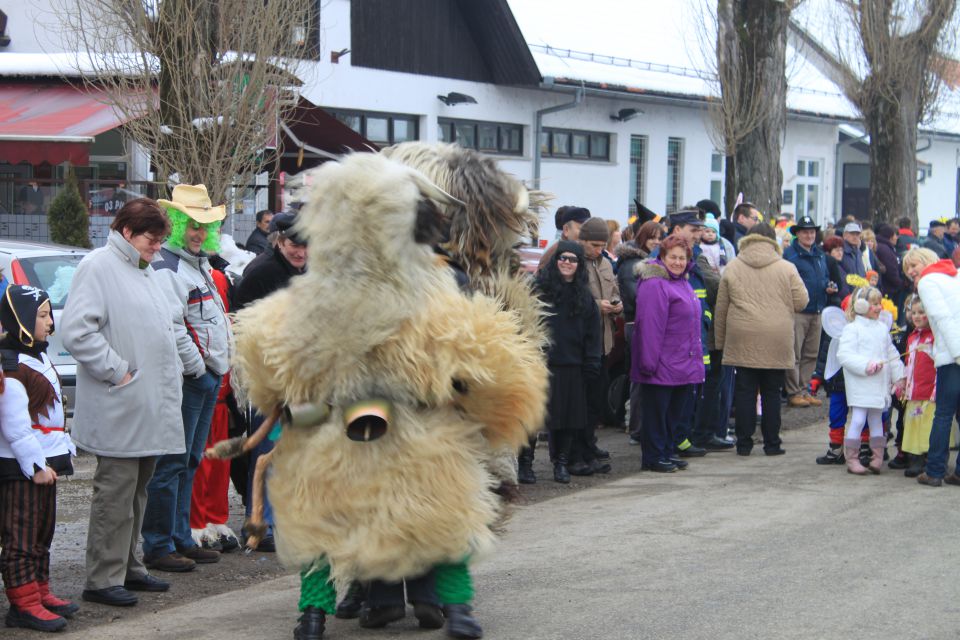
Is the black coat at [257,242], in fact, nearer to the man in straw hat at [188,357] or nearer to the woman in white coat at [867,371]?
the man in straw hat at [188,357]

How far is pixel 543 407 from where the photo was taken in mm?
5473

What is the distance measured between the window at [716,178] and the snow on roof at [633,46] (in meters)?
2.35

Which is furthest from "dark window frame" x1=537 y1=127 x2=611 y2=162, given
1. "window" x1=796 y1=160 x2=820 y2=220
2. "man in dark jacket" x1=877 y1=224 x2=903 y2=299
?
"window" x1=796 y1=160 x2=820 y2=220

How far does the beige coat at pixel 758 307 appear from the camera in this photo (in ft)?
34.3

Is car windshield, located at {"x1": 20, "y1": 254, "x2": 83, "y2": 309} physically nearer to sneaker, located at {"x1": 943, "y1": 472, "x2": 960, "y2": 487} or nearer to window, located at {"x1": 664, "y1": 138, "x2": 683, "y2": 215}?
sneaker, located at {"x1": 943, "y1": 472, "x2": 960, "y2": 487}

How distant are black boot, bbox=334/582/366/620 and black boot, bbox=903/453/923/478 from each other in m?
5.53

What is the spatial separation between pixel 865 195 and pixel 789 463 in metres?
29.0

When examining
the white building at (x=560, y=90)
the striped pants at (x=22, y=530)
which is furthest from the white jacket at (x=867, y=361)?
the white building at (x=560, y=90)

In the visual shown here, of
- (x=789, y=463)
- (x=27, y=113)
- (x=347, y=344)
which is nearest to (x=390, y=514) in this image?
(x=347, y=344)

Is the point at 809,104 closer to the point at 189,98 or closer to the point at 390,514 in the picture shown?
the point at 189,98

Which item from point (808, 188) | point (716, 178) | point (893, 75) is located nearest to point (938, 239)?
point (893, 75)

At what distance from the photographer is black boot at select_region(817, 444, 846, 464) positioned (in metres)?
10.2

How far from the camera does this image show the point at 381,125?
21.1m

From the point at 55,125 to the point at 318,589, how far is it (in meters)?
12.4
